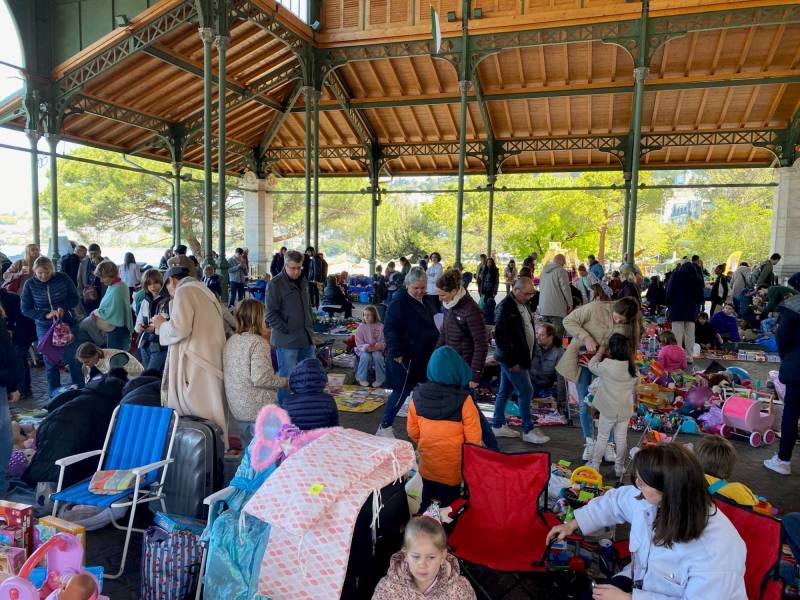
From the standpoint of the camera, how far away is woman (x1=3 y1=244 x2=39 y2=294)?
6.68 meters

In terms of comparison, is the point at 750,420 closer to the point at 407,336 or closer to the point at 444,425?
the point at 407,336

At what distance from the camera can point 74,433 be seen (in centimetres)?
336

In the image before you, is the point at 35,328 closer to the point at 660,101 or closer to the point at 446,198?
the point at 660,101

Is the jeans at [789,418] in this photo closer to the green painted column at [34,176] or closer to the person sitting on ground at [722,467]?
the person sitting on ground at [722,467]

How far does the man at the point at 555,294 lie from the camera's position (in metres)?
6.59

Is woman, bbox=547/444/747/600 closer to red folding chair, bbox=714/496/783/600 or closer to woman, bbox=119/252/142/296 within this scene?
red folding chair, bbox=714/496/783/600

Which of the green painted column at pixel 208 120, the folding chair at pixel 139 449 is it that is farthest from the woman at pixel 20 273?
the folding chair at pixel 139 449

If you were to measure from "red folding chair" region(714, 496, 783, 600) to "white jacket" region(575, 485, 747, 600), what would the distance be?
1.10 feet

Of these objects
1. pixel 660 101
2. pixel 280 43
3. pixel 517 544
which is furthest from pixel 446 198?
pixel 517 544

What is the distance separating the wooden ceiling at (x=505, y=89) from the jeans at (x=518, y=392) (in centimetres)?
874

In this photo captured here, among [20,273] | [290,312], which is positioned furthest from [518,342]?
[20,273]

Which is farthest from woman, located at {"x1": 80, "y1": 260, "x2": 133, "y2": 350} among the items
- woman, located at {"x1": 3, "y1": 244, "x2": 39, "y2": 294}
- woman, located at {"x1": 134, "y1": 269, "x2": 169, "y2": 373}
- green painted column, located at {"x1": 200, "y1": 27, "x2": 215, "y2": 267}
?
green painted column, located at {"x1": 200, "y1": 27, "x2": 215, "y2": 267}

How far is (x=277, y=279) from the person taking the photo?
496 cm

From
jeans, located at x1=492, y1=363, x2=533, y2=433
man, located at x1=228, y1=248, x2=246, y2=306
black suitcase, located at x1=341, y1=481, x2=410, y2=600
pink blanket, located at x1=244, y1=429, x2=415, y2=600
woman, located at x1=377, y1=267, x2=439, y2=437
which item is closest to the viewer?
pink blanket, located at x1=244, y1=429, x2=415, y2=600
